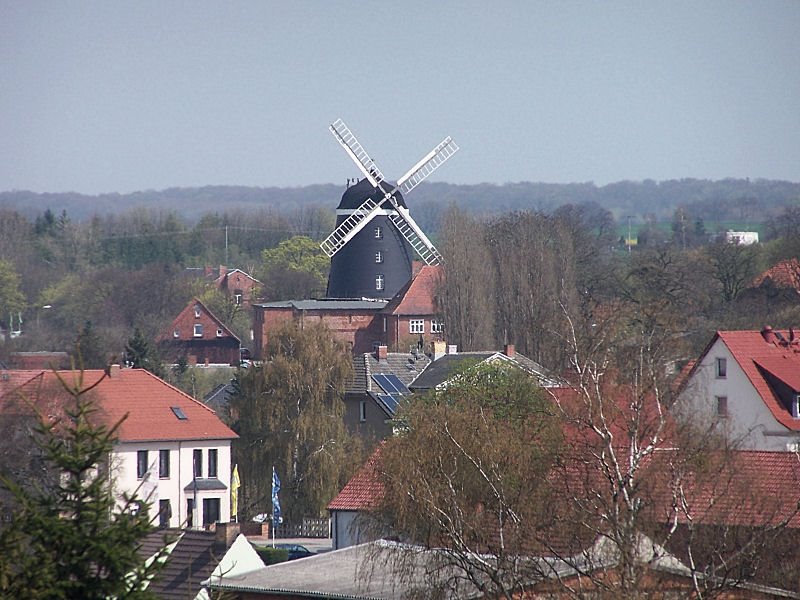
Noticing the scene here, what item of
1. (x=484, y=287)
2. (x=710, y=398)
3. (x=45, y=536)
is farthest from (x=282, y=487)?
(x=45, y=536)

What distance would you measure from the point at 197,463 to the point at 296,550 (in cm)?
982

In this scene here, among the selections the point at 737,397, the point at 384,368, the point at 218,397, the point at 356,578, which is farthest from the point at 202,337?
the point at 356,578

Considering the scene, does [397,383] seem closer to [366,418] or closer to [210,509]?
[366,418]

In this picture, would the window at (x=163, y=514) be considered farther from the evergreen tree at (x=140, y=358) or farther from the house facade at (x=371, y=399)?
the evergreen tree at (x=140, y=358)

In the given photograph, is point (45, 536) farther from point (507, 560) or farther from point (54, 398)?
point (54, 398)

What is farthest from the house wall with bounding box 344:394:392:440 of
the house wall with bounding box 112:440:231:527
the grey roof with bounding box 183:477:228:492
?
the grey roof with bounding box 183:477:228:492

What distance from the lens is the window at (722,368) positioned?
1799 inches

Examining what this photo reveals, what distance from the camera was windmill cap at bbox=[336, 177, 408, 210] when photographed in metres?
89.4

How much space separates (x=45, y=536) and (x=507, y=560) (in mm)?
6963

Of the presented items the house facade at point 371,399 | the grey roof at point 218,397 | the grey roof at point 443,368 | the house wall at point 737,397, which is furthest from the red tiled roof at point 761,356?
the grey roof at point 218,397

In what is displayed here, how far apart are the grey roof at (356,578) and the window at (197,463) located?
72.8 ft

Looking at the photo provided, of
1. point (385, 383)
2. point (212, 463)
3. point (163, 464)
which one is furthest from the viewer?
point (385, 383)

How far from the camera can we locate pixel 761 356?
1795 inches

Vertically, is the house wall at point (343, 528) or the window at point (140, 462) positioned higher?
the house wall at point (343, 528)
